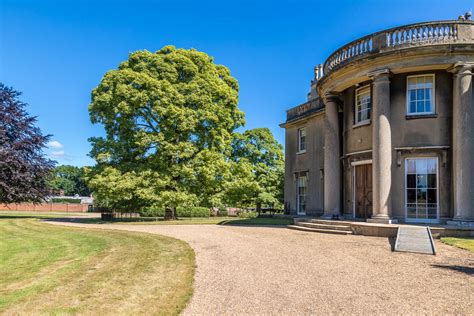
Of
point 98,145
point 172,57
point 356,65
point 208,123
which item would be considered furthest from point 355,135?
point 98,145

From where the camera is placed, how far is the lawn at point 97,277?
5.14m

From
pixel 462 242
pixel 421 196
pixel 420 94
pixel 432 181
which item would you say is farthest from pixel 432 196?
pixel 420 94

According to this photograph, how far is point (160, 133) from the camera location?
22.3m

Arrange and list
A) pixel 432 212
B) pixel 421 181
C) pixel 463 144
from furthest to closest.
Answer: pixel 421 181 < pixel 432 212 < pixel 463 144

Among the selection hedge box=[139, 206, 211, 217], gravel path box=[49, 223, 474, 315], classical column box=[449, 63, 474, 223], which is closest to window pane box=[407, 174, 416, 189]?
classical column box=[449, 63, 474, 223]

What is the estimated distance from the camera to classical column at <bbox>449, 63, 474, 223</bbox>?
12836 millimetres

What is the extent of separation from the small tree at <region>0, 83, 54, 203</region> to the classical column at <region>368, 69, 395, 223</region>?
72.3 feet

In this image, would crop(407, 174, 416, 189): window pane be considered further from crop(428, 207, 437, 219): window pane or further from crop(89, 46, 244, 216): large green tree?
crop(89, 46, 244, 216): large green tree

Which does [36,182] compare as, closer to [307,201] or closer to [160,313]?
[307,201]

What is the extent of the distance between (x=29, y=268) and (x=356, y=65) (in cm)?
1305

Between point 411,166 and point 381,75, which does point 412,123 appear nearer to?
point 411,166

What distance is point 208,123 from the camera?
933 inches

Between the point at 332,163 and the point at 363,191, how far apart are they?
1.80 metres

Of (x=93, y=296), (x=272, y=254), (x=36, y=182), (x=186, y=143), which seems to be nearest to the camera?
(x=93, y=296)
